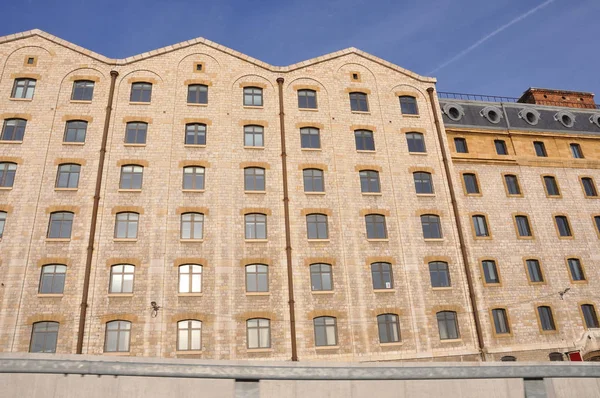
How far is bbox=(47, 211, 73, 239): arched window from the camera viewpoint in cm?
2489

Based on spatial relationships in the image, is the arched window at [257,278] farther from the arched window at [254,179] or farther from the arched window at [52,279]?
the arched window at [52,279]

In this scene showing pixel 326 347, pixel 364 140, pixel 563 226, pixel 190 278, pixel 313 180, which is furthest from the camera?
pixel 563 226

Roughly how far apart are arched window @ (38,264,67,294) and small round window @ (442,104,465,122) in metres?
29.3

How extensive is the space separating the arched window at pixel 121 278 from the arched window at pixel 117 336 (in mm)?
1819

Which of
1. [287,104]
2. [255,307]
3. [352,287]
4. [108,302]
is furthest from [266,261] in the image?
[287,104]

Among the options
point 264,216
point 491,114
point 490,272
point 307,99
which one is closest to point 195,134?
point 264,216

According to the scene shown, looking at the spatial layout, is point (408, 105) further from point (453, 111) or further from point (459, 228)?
point (459, 228)

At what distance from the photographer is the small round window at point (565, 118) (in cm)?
3588

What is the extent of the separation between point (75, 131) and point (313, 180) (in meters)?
16.1

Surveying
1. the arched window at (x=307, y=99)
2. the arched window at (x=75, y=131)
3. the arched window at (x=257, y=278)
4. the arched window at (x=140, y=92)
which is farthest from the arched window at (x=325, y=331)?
the arched window at (x=75, y=131)

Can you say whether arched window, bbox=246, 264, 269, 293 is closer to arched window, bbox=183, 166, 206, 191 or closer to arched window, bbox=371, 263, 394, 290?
arched window, bbox=183, 166, 206, 191

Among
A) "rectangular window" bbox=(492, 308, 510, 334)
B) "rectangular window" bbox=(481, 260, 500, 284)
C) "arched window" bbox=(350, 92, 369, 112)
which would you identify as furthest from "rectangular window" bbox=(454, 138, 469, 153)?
"rectangular window" bbox=(492, 308, 510, 334)

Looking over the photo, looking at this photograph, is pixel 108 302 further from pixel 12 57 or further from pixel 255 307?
pixel 12 57

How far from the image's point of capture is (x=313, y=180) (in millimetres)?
28562
